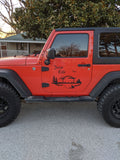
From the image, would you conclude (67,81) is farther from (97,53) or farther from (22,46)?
(22,46)

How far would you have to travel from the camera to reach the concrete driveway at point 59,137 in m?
1.86

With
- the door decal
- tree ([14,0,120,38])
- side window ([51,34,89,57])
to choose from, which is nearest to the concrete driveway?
the door decal

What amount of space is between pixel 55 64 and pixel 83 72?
1.97 feet

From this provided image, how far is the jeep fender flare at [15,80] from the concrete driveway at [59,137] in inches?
30.9

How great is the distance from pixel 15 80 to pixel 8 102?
0.49 meters

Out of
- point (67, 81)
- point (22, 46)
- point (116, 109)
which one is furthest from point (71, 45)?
point (22, 46)

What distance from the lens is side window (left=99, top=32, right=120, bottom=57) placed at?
245cm

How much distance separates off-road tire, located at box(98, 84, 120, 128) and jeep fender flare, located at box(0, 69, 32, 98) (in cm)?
159

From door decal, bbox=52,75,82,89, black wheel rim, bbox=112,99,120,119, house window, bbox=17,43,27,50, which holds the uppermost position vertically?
house window, bbox=17,43,27,50

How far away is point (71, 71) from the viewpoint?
2.45 meters

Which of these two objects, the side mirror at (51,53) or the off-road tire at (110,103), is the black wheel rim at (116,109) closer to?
the off-road tire at (110,103)

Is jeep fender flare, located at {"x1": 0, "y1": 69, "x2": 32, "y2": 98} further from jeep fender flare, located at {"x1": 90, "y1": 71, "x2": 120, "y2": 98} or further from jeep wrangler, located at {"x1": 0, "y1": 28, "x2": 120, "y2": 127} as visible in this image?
jeep fender flare, located at {"x1": 90, "y1": 71, "x2": 120, "y2": 98}

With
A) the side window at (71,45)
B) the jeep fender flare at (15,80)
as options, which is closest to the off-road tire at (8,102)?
the jeep fender flare at (15,80)

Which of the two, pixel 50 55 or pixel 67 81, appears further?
pixel 67 81
